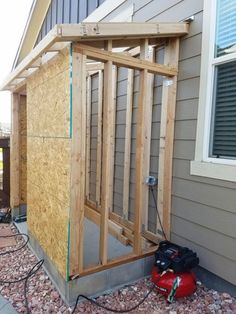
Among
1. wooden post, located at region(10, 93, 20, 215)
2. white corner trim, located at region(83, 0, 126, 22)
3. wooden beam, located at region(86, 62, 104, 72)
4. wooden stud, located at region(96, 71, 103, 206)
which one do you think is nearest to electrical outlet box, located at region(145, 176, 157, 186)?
wooden stud, located at region(96, 71, 103, 206)

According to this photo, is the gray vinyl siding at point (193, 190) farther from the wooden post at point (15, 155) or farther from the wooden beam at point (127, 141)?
the wooden post at point (15, 155)

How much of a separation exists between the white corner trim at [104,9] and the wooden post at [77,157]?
221 centimetres

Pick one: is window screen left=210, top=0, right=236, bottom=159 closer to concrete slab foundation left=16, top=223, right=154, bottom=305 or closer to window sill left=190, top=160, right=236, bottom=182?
window sill left=190, top=160, right=236, bottom=182

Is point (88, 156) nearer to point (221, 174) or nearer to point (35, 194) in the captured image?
point (35, 194)

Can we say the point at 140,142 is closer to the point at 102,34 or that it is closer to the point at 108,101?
the point at 108,101

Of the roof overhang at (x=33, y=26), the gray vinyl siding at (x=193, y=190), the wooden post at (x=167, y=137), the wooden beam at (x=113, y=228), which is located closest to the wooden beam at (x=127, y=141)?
the wooden beam at (x=113, y=228)

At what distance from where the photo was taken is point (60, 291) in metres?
2.63

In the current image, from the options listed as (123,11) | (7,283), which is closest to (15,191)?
(7,283)

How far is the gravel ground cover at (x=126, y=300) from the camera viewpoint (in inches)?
94.2

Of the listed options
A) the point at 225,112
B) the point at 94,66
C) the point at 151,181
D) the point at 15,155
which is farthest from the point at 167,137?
the point at 15,155

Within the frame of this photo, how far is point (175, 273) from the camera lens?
97.7 inches

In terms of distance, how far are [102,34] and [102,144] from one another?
3.44 ft

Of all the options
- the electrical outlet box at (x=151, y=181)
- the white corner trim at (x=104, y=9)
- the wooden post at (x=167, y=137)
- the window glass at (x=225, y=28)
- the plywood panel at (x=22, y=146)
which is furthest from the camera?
the plywood panel at (x=22, y=146)

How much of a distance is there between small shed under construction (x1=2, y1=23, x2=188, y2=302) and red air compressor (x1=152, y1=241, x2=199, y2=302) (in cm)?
39
